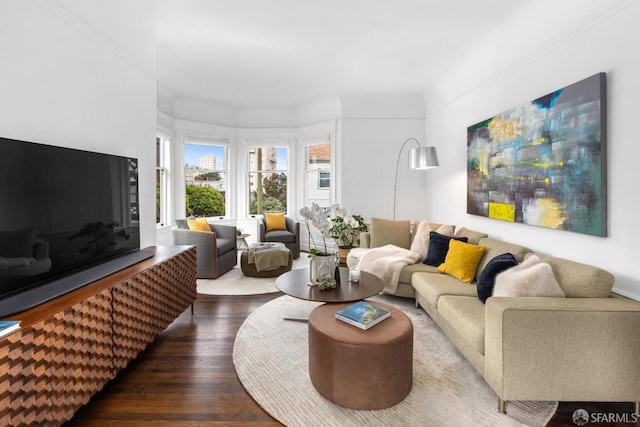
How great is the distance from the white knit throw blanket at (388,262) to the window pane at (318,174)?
2559mm

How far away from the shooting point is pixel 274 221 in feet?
20.2

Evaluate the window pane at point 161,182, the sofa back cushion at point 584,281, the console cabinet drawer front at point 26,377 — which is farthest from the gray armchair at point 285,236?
the console cabinet drawer front at point 26,377

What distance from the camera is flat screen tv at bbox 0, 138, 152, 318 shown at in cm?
168

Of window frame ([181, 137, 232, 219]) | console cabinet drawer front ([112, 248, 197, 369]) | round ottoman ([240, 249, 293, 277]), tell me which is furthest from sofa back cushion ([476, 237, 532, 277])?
window frame ([181, 137, 232, 219])

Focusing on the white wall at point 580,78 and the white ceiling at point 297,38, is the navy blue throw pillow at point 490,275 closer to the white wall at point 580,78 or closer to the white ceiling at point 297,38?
the white wall at point 580,78

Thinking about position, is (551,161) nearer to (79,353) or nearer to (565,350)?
(565,350)

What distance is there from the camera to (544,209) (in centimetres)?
281

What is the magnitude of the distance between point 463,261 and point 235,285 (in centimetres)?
283

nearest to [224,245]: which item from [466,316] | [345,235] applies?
[345,235]

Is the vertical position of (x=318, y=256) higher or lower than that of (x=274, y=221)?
lower

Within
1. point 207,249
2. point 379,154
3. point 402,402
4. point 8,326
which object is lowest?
point 402,402

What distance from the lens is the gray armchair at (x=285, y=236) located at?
587cm

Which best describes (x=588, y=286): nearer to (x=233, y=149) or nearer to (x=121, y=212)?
(x=121, y=212)

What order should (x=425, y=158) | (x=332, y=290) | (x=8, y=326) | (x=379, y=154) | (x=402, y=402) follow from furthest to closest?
1. (x=379, y=154)
2. (x=425, y=158)
3. (x=332, y=290)
4. (x=402, y=402)
5. (x=8, y=326)
